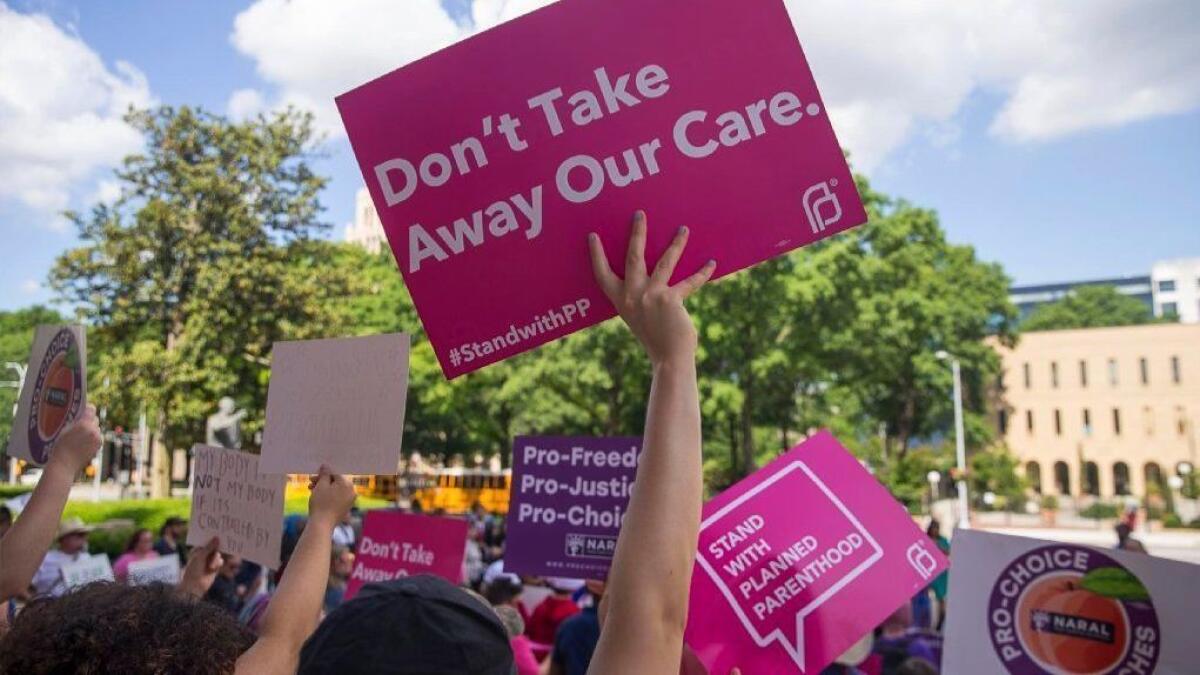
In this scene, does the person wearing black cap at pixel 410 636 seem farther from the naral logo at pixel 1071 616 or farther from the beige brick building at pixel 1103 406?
the beige brick building at pixel 1103 406

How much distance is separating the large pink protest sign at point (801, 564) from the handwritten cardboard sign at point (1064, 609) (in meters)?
0.54

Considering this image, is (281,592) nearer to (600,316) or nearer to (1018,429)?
(600,316)

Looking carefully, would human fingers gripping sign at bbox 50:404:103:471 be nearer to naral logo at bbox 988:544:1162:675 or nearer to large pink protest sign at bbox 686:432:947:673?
large pink protest sign at bbox 686:432:947:673

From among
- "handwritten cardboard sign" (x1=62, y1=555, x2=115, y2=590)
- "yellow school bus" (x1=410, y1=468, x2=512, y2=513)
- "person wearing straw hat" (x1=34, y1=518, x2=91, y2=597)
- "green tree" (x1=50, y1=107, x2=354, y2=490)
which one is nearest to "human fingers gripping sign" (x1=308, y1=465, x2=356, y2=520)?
"handwritten cardboard sign" (x1=62, y1=555, x2=115, y2=590)

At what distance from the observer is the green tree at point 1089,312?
8494 cm

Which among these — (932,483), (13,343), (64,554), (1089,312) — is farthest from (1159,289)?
(64,554)

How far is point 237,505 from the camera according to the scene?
11.3ft

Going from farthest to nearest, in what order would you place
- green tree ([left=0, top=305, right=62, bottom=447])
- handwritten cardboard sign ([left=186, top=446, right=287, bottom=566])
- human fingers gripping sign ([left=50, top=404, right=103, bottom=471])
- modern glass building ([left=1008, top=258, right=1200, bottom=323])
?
modern glass building ([left=1008, top=258, right=1200, bottom=323]) → green tree ([left=0, top=305, right=62, bottom=447]) → handwritten cardboard sign ([left=186, top=446, right=287, bottom=566]) → human fingers gripping sign ([left=50, top=404, right=103, bottom=471])

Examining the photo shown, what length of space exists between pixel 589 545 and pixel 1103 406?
74906mm

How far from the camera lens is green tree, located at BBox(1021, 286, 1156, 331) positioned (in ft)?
279

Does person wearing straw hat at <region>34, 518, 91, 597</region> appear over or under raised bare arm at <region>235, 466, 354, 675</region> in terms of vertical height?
under

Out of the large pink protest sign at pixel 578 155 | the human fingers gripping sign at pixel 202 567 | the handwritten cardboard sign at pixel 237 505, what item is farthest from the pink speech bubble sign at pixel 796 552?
the human fingers gripping sign at pixel 202 567

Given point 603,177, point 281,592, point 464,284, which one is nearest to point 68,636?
point 281,592

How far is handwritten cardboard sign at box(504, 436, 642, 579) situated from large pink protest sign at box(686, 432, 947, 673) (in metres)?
1.78
